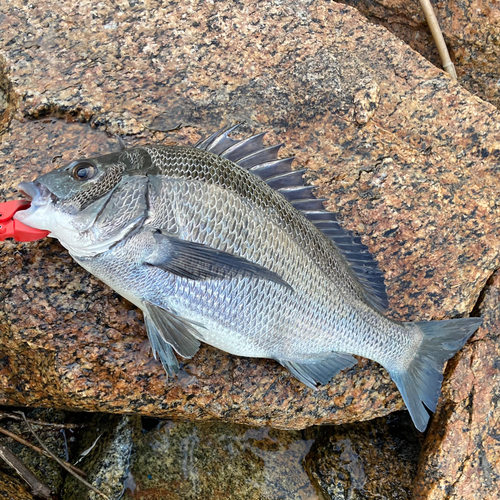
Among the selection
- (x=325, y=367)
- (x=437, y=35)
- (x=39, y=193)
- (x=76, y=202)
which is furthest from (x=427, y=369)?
(x=437, y=35)

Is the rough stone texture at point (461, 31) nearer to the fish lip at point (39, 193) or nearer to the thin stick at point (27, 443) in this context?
the fish lip at point (39, 193)

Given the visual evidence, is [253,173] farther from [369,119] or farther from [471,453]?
[471,453]

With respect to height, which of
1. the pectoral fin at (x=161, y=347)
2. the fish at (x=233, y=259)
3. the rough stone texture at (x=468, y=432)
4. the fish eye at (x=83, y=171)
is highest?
the fish eye at (x=83, y=171)

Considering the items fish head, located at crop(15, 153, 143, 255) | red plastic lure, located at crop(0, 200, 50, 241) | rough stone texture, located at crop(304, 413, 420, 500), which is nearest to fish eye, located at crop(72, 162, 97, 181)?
fish head, located at crop(15, 153, 143, 255)

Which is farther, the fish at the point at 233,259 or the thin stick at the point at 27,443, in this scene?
the thin stick at the point at 27,443

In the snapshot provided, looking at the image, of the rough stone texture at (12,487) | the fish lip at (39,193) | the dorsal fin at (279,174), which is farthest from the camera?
the rough stone texture at (12,487)

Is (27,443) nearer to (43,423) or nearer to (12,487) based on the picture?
(43,423)

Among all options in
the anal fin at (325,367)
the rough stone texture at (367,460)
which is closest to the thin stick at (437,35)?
the anal fin at (325,367)
